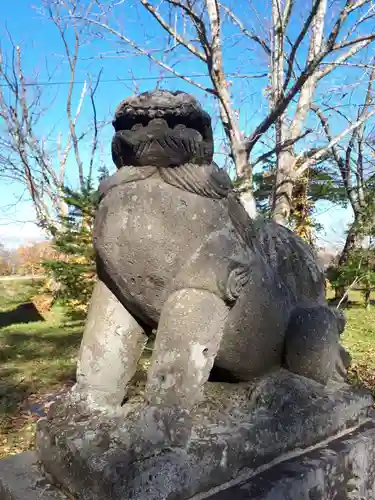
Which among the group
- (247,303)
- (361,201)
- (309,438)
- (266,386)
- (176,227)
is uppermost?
(361,201)

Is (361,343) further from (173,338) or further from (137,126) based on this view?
(137,126)

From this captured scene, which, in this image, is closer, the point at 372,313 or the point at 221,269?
the point at 221,269

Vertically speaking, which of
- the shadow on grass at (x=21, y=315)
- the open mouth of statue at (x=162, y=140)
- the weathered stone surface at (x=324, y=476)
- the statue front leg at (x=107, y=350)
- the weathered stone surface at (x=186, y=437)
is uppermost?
the open mouth of statue at (x=162, y=140)

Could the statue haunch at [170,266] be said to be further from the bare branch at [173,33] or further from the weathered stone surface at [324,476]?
the bare branch at [173,33]

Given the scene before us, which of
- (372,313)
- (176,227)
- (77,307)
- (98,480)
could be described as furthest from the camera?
(372,313)

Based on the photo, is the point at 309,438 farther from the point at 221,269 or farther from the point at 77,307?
the point at 77,307

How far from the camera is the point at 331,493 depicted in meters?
1.45

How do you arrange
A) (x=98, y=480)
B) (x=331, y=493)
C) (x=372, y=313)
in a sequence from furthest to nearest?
(x=372, y=313) → (x=331, y=493) → (x=98, y=480)

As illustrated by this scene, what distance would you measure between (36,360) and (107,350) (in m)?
4.54

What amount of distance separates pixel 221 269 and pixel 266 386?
0.43m

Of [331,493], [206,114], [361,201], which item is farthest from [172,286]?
[361,201]

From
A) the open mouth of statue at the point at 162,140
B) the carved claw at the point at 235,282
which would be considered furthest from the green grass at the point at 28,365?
the open mouth of statue at the point at 162,140

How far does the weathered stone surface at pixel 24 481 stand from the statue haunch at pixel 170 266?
0.83 feet

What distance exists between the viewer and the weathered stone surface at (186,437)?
1136 millimetres
